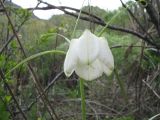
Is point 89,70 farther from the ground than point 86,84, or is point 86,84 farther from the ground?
point 89,70

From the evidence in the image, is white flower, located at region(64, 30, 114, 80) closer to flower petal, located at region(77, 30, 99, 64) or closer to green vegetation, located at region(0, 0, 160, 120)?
flower petal, located at region(77, 30, 99, 64)

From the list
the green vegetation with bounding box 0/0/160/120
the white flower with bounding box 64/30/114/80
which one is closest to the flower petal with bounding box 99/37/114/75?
the white flower with bounding box 64/30/114/80

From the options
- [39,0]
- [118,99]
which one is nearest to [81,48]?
[39,0]

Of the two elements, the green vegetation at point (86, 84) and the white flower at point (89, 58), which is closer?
the white flower at point (89, 58)

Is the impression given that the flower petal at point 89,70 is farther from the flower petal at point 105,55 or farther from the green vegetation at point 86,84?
the green vegetation at point 86,84

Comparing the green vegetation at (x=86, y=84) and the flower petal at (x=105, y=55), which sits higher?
the flower petal at (x=105, y=55)

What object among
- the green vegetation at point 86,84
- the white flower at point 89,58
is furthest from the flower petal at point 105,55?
the green vegetation at point 86,84

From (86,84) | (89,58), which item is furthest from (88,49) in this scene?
(86,84)

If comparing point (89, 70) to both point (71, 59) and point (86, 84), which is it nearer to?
point (71, 59)
